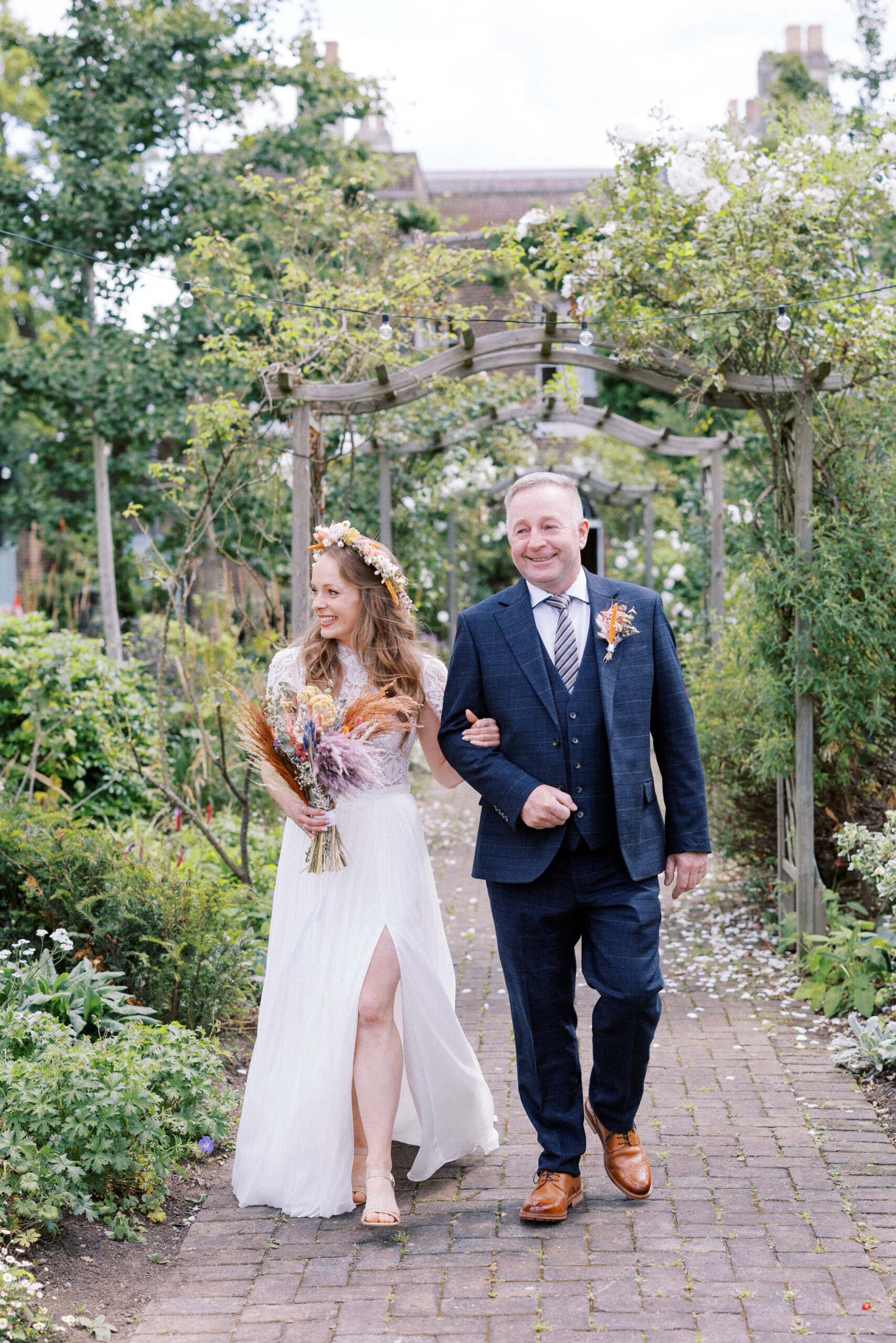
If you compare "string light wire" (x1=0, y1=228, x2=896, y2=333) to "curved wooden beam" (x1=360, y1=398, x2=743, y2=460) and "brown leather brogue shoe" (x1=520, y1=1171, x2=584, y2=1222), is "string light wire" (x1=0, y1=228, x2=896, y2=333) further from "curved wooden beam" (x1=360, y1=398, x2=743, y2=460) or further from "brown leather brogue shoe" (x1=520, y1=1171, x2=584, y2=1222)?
"brown leather brogue shoe" (x1=520, y1=1171, x2=584, y2=1222)

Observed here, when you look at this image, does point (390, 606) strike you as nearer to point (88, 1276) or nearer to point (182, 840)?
point (88, 1276)

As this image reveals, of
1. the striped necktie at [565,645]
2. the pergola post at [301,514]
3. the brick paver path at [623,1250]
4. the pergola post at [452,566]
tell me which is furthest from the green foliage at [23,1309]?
the pergola post at [452,566]

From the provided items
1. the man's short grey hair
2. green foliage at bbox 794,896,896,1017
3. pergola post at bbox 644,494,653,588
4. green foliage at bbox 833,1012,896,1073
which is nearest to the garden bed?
the man's short grey hair

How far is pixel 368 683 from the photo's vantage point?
12.3 ft

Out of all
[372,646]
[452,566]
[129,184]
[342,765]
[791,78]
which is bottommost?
[452,566]

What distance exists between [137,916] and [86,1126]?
138 cm

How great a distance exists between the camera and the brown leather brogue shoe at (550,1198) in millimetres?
3371

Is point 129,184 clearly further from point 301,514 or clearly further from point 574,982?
point 574,982

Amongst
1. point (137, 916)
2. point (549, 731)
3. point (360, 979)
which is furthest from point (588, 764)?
point (137, 916)

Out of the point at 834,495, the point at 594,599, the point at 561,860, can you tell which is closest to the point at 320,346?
the point at 834,495

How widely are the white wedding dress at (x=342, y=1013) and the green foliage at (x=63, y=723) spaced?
10.2ft

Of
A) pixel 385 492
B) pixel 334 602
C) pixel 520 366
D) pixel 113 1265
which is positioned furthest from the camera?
pixel 385 492

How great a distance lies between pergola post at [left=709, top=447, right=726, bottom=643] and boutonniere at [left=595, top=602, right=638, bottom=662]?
6.33 metres

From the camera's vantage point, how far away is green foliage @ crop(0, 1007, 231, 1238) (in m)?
3.25
